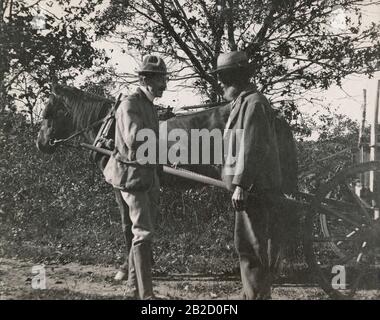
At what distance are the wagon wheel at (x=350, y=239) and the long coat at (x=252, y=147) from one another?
87 cm

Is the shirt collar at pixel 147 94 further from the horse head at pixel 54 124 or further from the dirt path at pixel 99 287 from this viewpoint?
the horse head at pixel 54 124

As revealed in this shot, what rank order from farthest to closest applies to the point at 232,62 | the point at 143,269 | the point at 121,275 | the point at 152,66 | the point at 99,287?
the point at 121,275
the point at 99,287
the point at 152,66
the point at 143,269
the point at 232,62

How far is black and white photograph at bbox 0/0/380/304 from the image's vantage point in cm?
446

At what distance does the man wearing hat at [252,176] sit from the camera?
11.9 ft

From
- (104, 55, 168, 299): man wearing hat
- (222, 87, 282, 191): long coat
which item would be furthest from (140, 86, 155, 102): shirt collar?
(222, 87, 282, 191): long coat

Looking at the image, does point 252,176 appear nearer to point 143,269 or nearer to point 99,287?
point 143,269

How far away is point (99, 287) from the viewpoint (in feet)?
17.2

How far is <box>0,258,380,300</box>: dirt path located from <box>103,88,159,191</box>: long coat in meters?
1.17

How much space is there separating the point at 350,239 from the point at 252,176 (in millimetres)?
1421

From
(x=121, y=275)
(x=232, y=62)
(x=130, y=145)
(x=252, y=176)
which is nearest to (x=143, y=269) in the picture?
(x=130, y=145)

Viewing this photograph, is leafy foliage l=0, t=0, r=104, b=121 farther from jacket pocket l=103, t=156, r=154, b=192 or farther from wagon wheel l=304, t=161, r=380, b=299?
wagon wheel l=304, t=161, r=380, b=299

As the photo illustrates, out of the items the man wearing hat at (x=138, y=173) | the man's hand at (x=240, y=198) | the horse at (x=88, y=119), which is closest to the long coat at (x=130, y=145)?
the man wearing hat at (x=138, y=173)
